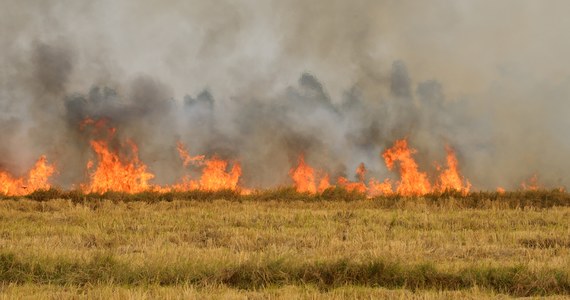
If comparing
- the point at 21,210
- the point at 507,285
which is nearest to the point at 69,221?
the point at 21,210

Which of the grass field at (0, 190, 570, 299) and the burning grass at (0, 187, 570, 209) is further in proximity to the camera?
the burning grass at (0, 187, 570, 209)

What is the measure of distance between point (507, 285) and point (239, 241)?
641 centimetres

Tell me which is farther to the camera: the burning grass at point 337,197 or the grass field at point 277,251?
the burning grass at point 337,197

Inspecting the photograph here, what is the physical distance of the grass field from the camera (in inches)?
445

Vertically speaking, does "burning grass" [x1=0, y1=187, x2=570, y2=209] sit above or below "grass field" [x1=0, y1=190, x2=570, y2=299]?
above

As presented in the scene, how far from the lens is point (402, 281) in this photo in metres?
11.8

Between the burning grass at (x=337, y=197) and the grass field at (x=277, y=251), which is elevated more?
the burning grass at (x=337, y=197)

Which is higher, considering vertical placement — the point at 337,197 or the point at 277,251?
the point at 337,197

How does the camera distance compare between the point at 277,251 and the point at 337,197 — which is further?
the point at 337,197

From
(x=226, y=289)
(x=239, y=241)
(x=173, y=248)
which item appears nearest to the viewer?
(x=226, y=289)

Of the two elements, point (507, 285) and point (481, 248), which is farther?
point (481, 248)

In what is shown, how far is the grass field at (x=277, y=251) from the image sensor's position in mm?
11305

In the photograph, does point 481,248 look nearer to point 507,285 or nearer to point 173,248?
point 507,285

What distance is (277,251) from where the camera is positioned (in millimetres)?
14297
